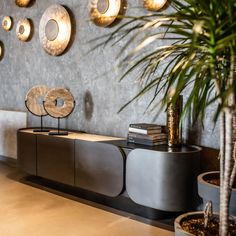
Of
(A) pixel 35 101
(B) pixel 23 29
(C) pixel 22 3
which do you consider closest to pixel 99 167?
(A) pixel 35 101

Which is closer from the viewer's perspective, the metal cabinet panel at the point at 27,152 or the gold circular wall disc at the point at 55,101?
the gold circular wall disc at the point at 55,101

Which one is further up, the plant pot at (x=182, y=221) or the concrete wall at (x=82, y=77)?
the concrete wall at (x=82, y=77)

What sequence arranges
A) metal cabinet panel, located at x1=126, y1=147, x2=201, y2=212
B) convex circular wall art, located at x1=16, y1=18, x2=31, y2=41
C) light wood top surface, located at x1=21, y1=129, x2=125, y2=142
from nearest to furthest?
metal cabinet panel, located at x1=126, y1=147, x2=201, y2=212, light wood top surface, located at x1=21, y1=129, x2=125, y2=142, convex circular wall art, located at x1=16, y1=18, x2=31, y2=41

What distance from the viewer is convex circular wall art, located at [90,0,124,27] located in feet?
11.8

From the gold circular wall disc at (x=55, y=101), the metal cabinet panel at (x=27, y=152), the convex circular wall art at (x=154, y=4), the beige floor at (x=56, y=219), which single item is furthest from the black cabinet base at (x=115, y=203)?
the convex circular wall art at (x=154, y=4)

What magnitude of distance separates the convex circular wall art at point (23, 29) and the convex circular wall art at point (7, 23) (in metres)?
0.26

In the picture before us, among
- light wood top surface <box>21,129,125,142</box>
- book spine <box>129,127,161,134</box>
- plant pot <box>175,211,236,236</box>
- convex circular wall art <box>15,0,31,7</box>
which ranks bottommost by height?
plant pot <box>175,211,236,236</box>

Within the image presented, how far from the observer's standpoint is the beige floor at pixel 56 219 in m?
2.71

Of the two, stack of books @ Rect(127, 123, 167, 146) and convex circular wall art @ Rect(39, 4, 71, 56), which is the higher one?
convex circular wall art @ Rect(39, 4, 71, 56)

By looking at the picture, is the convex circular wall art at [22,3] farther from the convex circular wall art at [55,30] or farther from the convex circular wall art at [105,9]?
the convex circular wall art at [105,9]

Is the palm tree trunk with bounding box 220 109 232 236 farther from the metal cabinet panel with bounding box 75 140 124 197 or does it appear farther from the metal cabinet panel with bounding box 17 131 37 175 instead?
the metal cabinet panel with bounding box 17 131 37 175

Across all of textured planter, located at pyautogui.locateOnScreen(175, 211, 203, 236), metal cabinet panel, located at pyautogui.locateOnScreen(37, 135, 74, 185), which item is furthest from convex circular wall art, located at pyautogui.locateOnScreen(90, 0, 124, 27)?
textured planter, located at pyautogui.locateOnScreen(175, 211, 203, 236)

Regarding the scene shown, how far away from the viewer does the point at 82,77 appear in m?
4.12

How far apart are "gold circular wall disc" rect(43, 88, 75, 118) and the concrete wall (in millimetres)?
258
